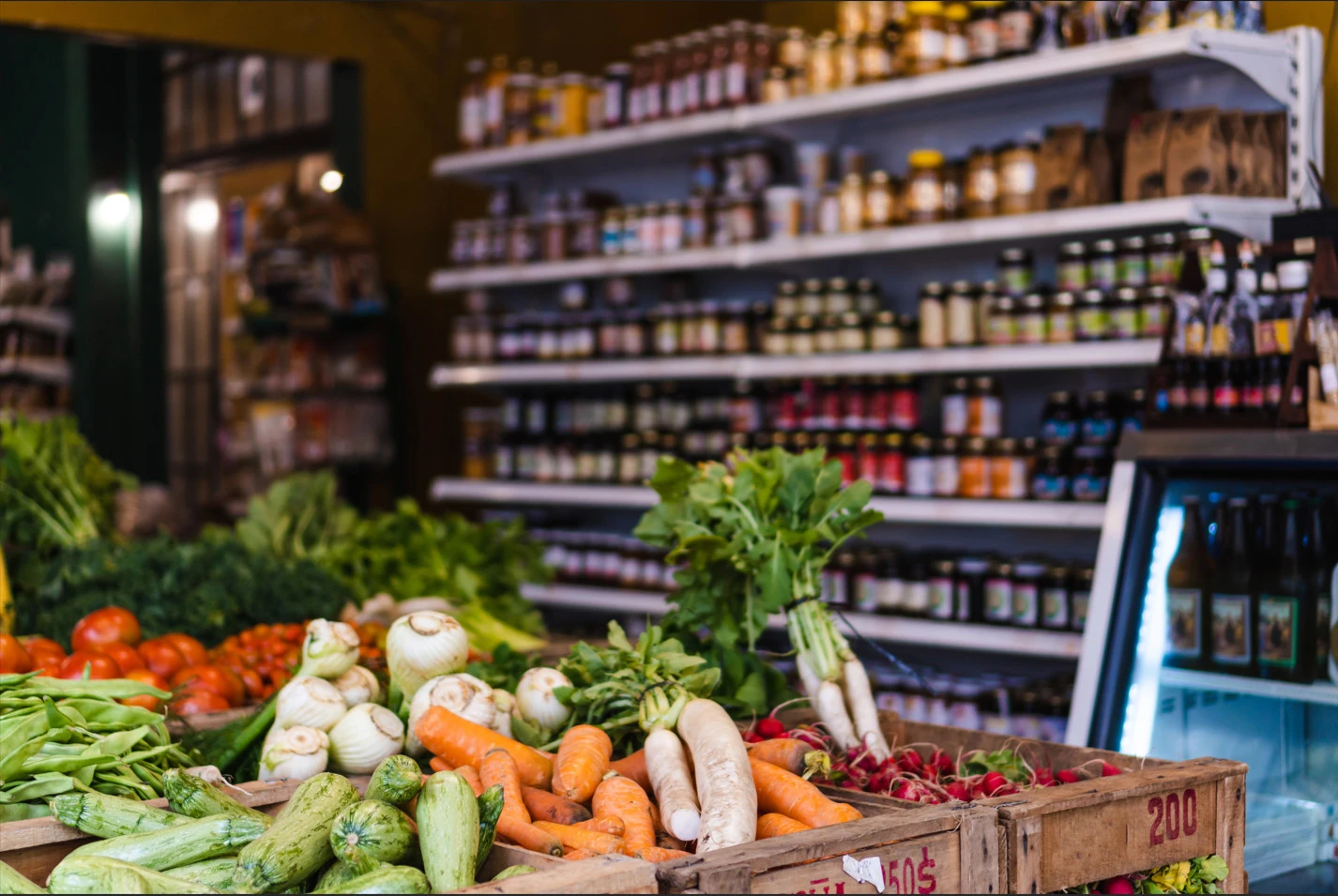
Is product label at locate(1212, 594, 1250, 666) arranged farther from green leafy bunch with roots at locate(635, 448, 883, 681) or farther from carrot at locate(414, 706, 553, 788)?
carrot at locate(414, 706, 553, 788)

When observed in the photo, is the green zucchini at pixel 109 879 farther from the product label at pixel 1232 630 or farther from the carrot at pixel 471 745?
the product label at pixel 1232 630

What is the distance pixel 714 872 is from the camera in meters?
1.73

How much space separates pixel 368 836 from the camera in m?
1.79

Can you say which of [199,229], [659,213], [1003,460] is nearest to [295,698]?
[1003,460]

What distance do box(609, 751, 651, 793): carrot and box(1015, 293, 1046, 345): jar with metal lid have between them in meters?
2.22

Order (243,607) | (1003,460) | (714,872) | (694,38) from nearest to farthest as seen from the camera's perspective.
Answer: (714,872) → (243,607) → (1003,460) → (694,38)

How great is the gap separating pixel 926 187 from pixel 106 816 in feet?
10.4

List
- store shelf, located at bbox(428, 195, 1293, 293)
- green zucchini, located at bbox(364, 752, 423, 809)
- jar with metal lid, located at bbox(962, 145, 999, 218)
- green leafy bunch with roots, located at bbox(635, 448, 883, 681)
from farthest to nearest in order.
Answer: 1. jar with metal lid, located at bbox(962, 145, 999, 218)
2. store shelf, located at bbox(428, 195, 1293, 293)
3. green leafy bunch with roots, located at bbox(635, 448, 883, 681)
4. green zucchini, located at bbox(364, 752, 423, 809)

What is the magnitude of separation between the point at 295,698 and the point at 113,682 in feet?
1.10

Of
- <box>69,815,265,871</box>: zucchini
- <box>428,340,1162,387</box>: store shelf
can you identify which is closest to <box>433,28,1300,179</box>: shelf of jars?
<box>428,340,1162,387</box>: store shelf

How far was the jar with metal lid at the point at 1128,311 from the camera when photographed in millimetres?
3881

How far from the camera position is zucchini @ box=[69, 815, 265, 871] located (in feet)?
6.05

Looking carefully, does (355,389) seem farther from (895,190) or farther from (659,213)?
(895,190)

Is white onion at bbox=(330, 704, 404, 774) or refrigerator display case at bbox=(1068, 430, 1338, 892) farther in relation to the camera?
Answer: refrigerator display case at bbox=(1068, 430, 1338, 892)
